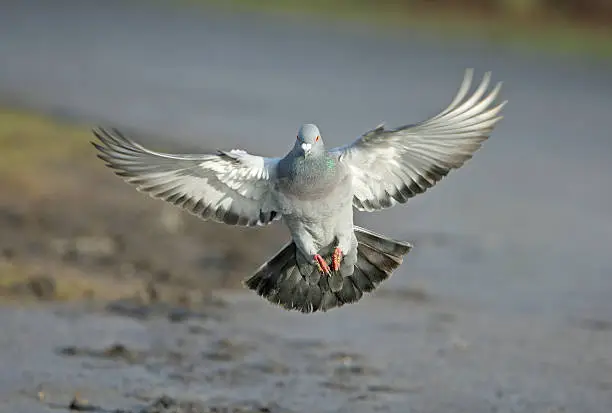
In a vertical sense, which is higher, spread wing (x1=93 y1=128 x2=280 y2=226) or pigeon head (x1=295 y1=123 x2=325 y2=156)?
pigeon head (x1=295 y1=123 x2=325 y2=156)

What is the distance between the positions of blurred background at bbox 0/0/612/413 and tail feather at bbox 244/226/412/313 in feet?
2.04

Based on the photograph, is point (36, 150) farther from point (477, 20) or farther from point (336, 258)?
point (477, 20)

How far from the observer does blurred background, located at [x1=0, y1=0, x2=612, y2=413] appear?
7.40m

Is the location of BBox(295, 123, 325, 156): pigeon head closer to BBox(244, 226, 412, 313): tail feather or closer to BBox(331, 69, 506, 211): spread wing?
BBox(331, 69, 506, 211): spread wing

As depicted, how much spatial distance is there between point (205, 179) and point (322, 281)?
761mm

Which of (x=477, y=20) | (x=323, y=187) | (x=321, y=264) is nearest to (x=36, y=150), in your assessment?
(x=321, y=264)

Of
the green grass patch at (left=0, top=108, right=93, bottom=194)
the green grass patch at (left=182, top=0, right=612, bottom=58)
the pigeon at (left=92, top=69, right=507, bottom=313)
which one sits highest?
the green grass patch at (left=182, top=0, right=612, bottom=58)

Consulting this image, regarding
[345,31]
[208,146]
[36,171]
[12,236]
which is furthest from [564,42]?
[12,236]

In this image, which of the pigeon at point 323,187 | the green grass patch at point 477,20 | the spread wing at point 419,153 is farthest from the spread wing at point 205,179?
Result: the green grass patch at point 477,20

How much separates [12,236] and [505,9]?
1452 cm

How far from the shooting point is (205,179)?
21.6ft

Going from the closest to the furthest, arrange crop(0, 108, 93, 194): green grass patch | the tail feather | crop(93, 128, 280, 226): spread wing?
crop(93, 128, 280, 226): spread wing
the tail feather
crop(0, 108, 93, 194): green grass patch

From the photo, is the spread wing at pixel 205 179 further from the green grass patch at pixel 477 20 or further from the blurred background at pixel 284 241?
the green grass patch at pixel 477 20

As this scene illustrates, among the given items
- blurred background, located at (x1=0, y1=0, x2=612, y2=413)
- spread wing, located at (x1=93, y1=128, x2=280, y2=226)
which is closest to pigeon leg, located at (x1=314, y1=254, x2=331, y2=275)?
spread wing, located at (x1=93, y1=128, x2=280, y2=226)
